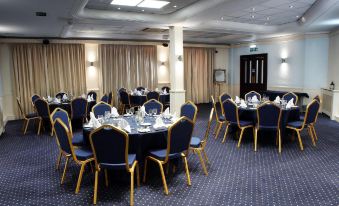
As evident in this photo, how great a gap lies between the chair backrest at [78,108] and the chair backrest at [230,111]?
381 cm

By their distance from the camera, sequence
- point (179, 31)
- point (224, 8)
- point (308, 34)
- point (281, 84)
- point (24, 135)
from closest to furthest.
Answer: point (224, 8) → point (24, 135) → point (179, 31) → point (308, 34) → point (281, 84)

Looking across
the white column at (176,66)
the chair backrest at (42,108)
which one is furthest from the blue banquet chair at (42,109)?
the white column at (176,66)

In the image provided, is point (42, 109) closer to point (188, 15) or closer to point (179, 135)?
point (188, 15)

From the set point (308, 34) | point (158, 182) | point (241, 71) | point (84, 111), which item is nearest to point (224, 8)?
point (158, 182)

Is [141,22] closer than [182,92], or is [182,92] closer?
[141,22]

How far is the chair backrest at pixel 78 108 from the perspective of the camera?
7367 mm

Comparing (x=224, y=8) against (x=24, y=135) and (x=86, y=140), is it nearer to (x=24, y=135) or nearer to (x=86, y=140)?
(x=86, y=140)

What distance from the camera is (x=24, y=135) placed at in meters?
7.15

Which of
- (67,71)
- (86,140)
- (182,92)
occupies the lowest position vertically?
(86,140)

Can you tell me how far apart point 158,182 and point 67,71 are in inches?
301

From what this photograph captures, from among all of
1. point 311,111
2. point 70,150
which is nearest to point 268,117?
point 311,111

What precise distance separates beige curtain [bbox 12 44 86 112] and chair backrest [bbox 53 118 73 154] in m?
6.83

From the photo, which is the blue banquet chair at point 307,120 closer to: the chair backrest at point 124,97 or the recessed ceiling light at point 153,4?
the recessed ceiling light at point 153,4

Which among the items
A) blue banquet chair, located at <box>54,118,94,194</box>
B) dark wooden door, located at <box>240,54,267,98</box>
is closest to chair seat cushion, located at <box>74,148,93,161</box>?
blue banquet chair, located at <box>54,118,94,194</box>
